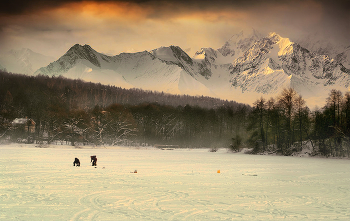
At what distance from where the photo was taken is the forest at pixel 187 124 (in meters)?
70.3

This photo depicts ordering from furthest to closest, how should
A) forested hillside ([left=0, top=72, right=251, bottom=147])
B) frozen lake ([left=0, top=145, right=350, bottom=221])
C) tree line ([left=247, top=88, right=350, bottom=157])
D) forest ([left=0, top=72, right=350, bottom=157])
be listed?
forested hillside ([left=0, top=72, right=251, bottom=147]) → forest ([left=0, top=72, right=350, bottom=157]) → tree line ([left=247, top=88, right=350, bottom=157]) → frozen lake ([left=0, top=145, right=350, bottom=221])

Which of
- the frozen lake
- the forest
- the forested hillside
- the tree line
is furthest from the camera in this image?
the forested hillside

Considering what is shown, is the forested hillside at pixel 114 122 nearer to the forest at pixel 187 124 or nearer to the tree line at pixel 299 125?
the forest at pixel 187 124

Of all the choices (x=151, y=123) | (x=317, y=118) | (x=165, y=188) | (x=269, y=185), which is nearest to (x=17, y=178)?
(x=165, y=188)

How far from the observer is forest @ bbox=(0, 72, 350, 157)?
231 ft

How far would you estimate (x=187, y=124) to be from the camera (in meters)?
145

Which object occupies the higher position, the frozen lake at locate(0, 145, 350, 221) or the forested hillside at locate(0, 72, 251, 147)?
the forested hillside at locate(0, 72, 251, 147)

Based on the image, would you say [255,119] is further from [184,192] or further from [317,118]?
[184,192]

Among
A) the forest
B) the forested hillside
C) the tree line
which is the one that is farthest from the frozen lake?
the forested hillside

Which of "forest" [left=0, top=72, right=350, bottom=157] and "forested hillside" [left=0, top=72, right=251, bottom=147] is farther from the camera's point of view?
"forested hillside" [left=0, top=72, right=251, bottom=147]

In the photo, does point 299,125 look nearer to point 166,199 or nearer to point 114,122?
point 114,122

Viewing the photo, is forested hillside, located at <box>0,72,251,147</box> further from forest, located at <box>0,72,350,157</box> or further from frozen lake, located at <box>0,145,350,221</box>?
frozen lake, located at <box>0,145,350,221</box>

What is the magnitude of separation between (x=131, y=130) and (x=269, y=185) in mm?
91368

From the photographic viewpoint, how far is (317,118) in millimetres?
71938
